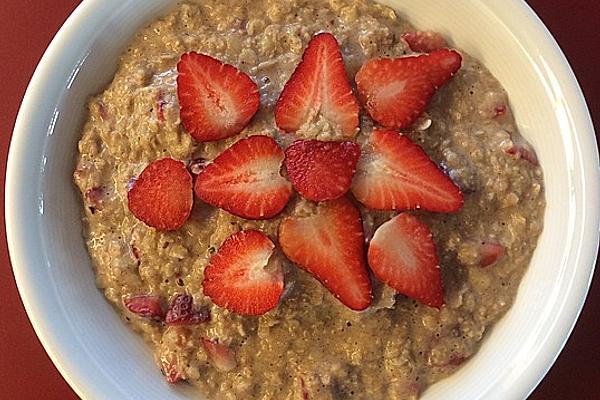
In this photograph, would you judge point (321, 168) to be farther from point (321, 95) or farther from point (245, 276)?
point (245, 276)

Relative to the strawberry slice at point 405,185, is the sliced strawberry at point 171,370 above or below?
below

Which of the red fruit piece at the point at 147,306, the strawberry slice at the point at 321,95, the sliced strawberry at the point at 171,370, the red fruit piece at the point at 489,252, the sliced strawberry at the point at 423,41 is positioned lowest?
the sliced strawberry at the point at 171,370

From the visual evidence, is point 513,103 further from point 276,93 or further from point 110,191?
point 110,191

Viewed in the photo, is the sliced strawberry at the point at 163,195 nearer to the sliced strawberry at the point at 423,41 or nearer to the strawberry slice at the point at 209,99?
the strawberry slice at the point at 209,99

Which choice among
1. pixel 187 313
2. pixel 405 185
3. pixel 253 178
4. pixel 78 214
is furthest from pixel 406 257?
pixel 78 214

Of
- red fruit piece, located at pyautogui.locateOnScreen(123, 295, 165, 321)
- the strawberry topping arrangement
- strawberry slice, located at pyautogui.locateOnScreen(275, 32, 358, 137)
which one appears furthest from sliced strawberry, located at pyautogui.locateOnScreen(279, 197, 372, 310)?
red fruit piece, located at pyautogui.locateOnScreen(123, 295, 165, 321)

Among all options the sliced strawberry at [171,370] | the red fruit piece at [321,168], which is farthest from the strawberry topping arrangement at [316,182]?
the sliced strawberry at [171,370]
